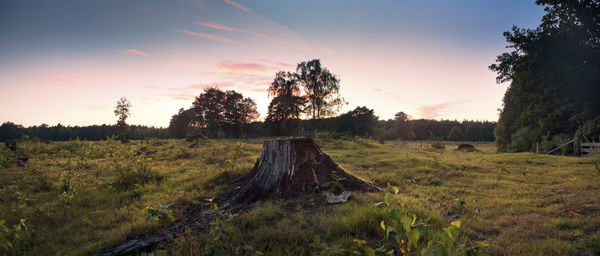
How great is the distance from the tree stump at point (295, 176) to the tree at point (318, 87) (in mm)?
30707

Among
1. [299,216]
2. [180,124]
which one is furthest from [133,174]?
[180,124]

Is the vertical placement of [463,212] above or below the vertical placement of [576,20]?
below

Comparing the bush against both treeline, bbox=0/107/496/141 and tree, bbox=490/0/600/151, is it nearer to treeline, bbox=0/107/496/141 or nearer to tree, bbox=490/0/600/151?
treeline, bbox=0/107/496/141

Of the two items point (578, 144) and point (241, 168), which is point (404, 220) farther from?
point (578, 144)

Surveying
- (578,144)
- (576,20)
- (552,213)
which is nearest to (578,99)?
(578,144)

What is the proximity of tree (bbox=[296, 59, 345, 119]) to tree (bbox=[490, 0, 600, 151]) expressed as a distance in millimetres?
19188

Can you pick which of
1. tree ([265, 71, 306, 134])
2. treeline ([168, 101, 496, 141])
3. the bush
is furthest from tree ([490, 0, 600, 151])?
the bush

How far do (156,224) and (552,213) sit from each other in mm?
6987

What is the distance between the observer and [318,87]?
36.2 meters

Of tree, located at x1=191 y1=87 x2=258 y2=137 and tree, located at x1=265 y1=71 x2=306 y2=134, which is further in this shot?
tree, located at x1=191 y1=87 x2=258 y2=137

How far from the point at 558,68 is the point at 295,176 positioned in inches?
1004

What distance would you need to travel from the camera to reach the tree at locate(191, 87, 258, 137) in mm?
47438

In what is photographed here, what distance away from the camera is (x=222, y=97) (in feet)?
161

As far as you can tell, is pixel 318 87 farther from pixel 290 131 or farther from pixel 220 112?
pixel 220 112
